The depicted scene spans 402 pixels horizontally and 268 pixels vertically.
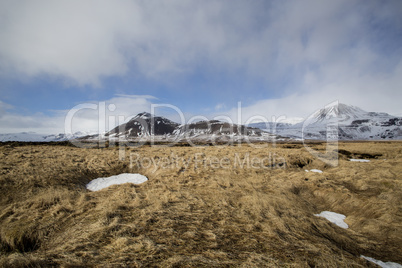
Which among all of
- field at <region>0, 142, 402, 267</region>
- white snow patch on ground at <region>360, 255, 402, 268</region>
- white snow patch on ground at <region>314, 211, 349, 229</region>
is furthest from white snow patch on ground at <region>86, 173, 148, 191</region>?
white snow patch on ground at <region>360, 255, 402, 268</region>

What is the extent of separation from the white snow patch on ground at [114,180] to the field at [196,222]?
49cm

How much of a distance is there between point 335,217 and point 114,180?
10.7 m

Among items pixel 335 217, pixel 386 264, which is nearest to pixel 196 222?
pixel 386 264

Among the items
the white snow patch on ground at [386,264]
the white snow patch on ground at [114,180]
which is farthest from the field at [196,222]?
the white snow patch on ground at [114,180]

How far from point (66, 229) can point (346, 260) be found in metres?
6.64

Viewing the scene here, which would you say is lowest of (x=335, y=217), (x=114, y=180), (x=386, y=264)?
(x=335, y=217)

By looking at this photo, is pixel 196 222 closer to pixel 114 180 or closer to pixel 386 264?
pixel 386 264

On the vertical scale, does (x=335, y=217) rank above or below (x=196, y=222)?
below

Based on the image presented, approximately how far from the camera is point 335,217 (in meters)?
6.14

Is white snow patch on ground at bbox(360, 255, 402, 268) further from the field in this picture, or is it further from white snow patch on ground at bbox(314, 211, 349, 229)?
white snow patch on ground at bbox(314, 211, 349, 229)

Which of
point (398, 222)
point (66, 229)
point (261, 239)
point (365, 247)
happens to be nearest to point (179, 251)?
point (261, 239)

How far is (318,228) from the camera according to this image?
15.9ft

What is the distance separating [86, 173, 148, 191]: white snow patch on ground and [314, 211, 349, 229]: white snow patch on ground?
881 cm

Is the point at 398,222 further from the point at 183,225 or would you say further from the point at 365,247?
the point at 183,225
